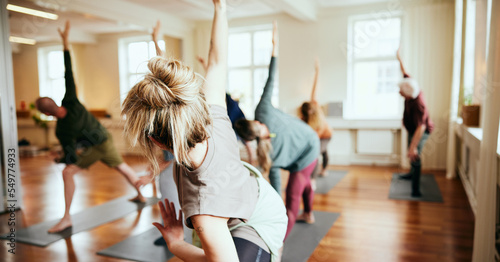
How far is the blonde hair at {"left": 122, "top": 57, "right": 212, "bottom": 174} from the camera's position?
938 millimetres

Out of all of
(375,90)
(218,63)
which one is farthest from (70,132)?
(375,90)

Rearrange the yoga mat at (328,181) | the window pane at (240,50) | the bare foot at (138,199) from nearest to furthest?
the bare foot at (138,199), the yoga mat at (328,181), the window pane at (240,50)

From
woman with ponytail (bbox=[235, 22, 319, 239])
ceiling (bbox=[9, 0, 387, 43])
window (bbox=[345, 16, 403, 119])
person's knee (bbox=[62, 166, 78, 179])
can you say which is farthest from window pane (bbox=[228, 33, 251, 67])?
woman with ponytail (bbox=[235, 22, 319, 239])

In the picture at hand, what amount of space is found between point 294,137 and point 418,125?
191 cm

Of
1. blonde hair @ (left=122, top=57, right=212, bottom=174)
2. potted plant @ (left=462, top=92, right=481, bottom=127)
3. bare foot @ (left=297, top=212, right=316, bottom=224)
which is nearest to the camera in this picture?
blonde hair @ (left=122, top=57, right=212, bottom=174)

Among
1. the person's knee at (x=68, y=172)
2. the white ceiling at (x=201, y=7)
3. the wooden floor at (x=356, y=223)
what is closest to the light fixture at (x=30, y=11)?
the white ceiling at (x=201, y=7)

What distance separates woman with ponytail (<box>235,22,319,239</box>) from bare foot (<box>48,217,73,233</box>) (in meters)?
2.02

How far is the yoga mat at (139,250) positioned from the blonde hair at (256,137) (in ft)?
3.31

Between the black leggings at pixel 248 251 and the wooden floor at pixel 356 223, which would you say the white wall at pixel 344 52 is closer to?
the wooden floor at pixel 356 223

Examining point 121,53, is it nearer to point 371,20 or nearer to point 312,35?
point 312,35

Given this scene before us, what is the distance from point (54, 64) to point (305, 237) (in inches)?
270

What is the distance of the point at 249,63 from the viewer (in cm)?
746

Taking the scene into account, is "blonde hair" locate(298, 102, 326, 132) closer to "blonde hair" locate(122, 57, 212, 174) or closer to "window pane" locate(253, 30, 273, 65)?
"blonde hair" locate(122, 57, 212, 174)

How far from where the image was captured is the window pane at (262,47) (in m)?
7.34
